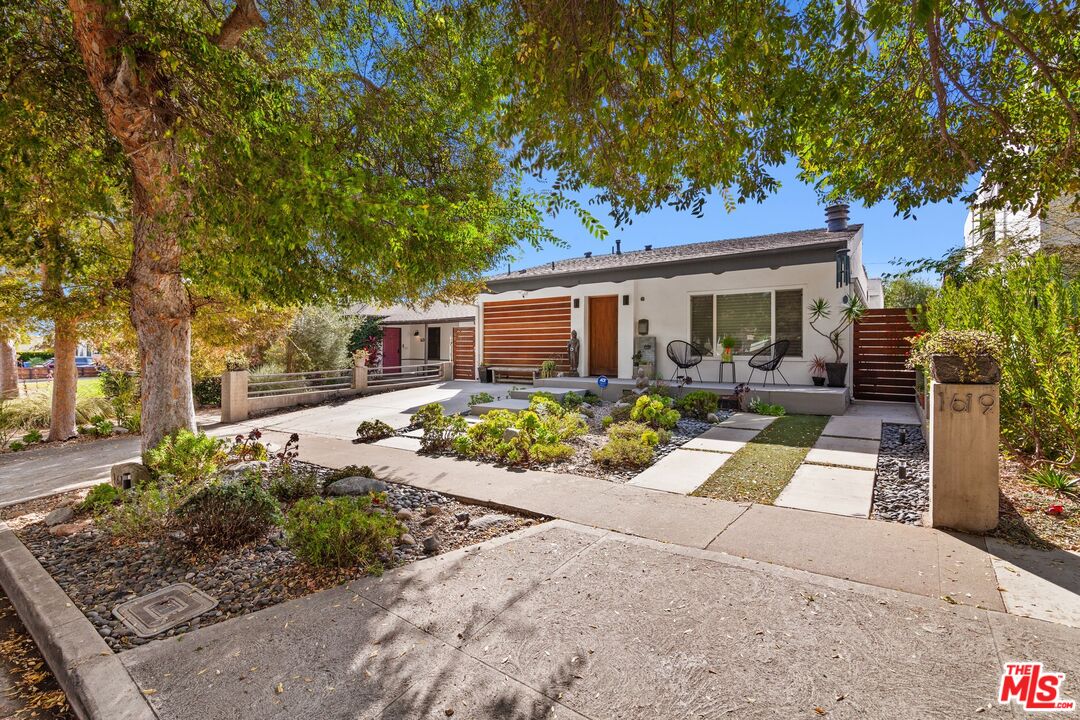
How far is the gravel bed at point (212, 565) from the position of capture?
2820 mm

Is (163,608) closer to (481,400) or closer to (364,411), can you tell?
(481,400)

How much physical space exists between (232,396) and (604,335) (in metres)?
8.91

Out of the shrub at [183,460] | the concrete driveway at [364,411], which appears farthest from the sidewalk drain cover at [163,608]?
the concrete driveway at [364,411]

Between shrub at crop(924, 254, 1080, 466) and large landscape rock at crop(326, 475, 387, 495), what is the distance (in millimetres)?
5564

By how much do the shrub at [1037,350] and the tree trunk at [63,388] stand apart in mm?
13483

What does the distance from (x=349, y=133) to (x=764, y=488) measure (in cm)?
567

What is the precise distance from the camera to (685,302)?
38.1 ft

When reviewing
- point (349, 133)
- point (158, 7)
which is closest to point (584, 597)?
point (349, 133)

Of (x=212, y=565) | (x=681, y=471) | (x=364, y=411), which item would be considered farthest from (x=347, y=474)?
(x=364, y=411)

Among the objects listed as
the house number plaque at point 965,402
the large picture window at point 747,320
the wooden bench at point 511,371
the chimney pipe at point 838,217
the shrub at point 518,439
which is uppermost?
the chimney pipe at point 838,217

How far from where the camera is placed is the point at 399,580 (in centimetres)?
296

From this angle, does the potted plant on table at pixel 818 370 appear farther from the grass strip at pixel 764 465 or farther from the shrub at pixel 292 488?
the shrub at pixel 292 488

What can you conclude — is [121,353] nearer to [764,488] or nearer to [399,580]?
[399,580]

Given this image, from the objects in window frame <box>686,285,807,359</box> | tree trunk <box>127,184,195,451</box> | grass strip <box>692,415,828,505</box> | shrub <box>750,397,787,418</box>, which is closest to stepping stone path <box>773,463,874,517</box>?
grass strip <box>692,415,828,505</box>
